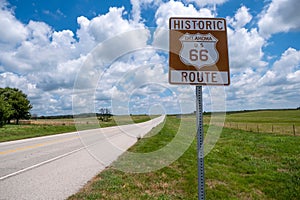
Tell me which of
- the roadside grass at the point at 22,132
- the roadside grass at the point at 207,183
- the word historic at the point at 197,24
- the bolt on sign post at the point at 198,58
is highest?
the word historic at the point at 197,24

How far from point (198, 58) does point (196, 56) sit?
0.03 meters

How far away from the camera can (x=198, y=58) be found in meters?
2.73

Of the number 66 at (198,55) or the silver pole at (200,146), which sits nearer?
the silver pole at (200,146)

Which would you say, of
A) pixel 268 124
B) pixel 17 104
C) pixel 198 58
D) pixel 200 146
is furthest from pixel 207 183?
pixel 17 104

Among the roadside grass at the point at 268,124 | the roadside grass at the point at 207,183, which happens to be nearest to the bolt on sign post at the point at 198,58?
the roadside grass at the point at 268,124

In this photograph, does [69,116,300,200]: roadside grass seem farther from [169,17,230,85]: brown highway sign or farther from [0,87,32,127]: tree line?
[0,87,32,127]: tree line

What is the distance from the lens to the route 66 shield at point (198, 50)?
272 cm

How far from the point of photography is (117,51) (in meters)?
7.41

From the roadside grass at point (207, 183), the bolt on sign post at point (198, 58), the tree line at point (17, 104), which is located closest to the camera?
the bolt on sign post at point (198, 58)

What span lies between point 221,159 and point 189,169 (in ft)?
8.29

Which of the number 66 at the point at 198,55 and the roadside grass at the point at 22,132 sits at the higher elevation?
the number 66 at the point at 198,55

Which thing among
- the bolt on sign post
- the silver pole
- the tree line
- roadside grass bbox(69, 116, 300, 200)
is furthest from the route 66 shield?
the tree line

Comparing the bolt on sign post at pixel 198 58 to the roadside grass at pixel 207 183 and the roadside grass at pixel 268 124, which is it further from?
the roadside grass at pixel 207 183

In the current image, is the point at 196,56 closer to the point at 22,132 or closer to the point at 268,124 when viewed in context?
the point at 22,132
